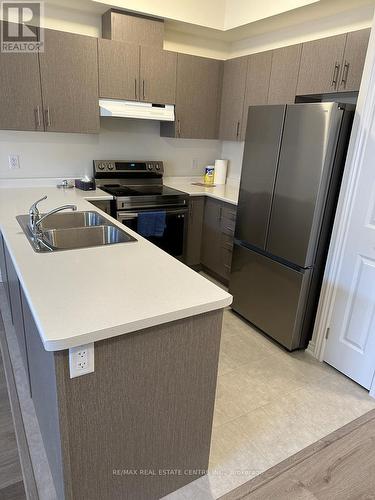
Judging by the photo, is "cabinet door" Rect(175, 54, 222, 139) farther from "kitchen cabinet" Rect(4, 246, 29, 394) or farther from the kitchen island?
the kitchen island

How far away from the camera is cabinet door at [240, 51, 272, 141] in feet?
10.3

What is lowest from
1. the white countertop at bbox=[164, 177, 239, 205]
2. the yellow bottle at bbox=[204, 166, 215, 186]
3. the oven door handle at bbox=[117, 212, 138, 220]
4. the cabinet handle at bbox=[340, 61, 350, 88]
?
the oven door handle at bbox=[117, 212, 138, 220]

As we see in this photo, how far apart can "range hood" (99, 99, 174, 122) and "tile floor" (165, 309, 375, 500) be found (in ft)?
6.95

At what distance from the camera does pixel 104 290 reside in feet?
4.33

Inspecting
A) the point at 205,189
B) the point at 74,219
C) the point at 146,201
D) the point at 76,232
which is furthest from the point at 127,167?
the point at 76,232

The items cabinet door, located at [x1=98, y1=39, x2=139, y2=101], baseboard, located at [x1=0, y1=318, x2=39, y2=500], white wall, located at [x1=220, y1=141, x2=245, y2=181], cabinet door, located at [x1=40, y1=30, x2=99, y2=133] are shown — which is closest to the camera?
baseboard, located at [x1=0, y1=318, x2=39, y2=500]

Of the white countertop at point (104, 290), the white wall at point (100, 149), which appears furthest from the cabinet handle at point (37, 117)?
the white countertop at point (104, 290)

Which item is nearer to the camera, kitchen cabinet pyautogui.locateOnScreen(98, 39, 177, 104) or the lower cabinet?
the lower cabinet

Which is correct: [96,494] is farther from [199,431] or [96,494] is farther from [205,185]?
[205,185]

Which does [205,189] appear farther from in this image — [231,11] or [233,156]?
[231,11]

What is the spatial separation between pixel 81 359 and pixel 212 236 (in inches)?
104

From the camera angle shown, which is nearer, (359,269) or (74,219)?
(359,269)

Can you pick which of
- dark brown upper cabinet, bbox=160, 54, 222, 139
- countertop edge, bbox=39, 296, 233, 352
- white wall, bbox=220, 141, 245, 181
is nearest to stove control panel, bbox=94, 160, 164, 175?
dark brown upper cabinet, bbox=160, 54, 222, 139

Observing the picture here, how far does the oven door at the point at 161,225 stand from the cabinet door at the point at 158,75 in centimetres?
105
